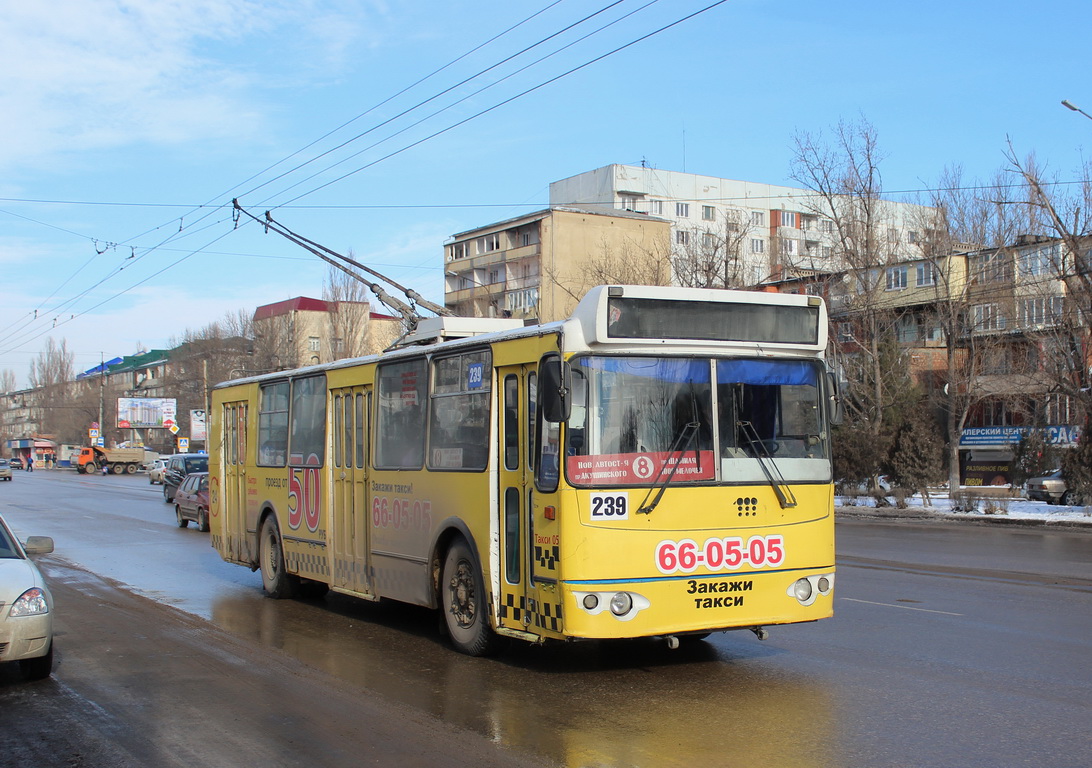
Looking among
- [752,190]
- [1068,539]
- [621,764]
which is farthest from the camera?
[752,190]

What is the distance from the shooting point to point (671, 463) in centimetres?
788

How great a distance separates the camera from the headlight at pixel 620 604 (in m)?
7.63

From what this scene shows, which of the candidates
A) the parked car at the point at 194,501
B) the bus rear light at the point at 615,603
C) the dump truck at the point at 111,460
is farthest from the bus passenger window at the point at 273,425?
the dump truck at the point at 111,460

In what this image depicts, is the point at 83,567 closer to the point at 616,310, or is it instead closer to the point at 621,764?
the point at 616,310

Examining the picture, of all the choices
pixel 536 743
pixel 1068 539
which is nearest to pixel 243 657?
pixel 536 743

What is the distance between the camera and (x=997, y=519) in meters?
28.0

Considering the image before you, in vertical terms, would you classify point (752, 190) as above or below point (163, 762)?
above

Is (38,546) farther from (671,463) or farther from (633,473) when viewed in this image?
(671,463)

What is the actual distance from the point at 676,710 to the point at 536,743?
1206 mm

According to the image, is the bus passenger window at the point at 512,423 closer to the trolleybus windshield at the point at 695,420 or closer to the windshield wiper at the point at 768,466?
the trolleybus windshield at the point at 695,420

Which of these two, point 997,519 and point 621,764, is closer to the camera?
point 621,764

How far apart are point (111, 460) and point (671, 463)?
86807mm

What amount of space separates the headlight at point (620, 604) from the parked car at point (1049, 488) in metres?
28.8

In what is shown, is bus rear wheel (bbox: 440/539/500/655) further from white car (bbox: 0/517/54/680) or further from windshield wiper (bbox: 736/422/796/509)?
white car (bbox: 0/517/54/680)
